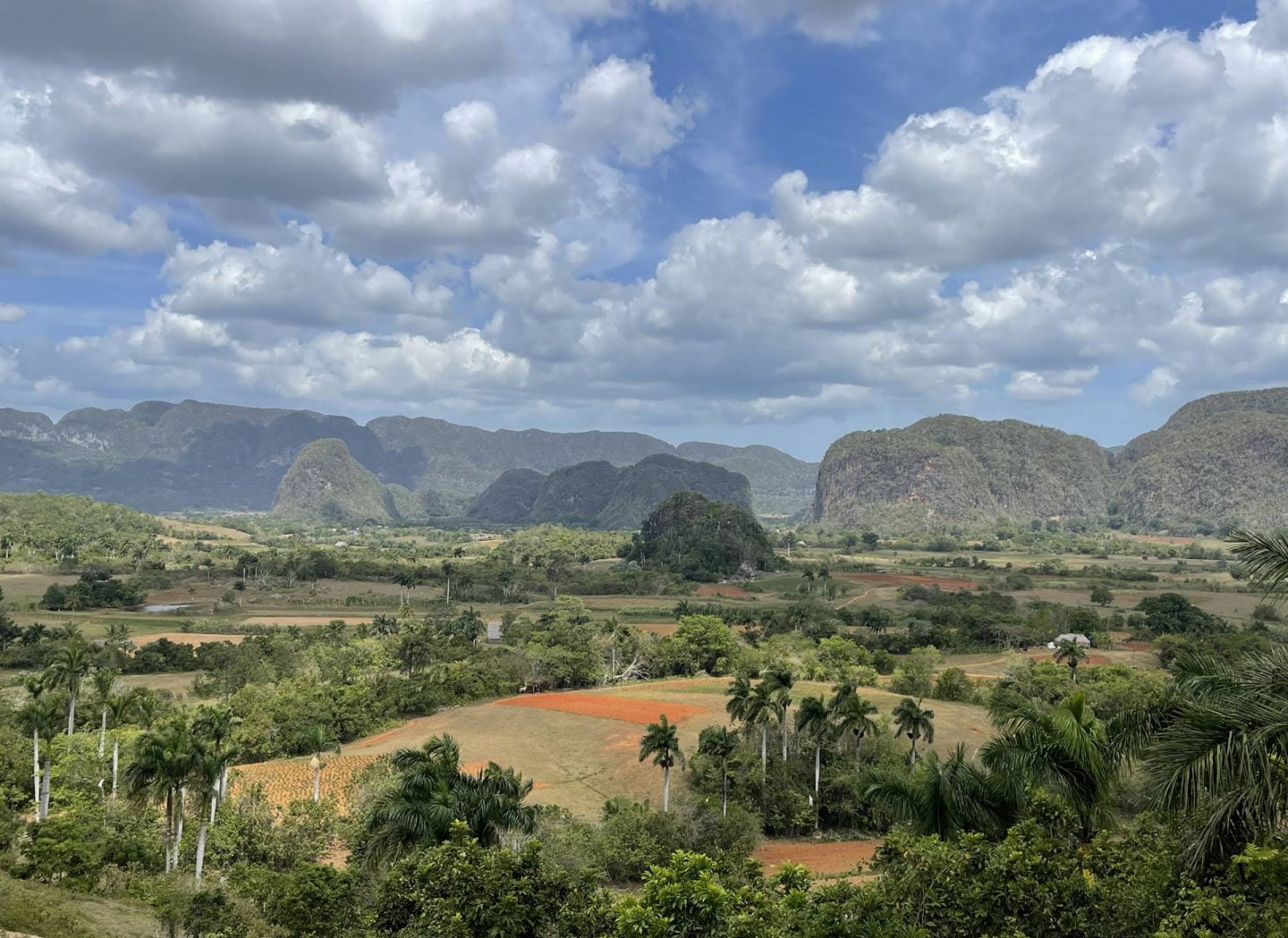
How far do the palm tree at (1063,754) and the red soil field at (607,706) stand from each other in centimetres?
3336

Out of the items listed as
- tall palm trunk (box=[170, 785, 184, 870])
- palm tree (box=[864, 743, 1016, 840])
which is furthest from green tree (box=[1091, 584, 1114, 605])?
tall palm trunk (box=[170, 785, 184, 870])

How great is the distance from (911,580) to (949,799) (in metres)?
113

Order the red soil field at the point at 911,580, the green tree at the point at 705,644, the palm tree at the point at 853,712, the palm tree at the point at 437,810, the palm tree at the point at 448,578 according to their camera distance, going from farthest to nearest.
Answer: the red soil field at the point at 911,580, the palm tree at the point at 448,578, the green tree at the point at 705,644, the palm tree at the point at 853,712, the palm tree at the point at 437,810

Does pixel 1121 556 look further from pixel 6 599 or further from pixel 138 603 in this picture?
pixel 6 599

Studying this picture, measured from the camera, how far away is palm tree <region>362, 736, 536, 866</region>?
17375 mm

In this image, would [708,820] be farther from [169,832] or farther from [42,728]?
[42,728]

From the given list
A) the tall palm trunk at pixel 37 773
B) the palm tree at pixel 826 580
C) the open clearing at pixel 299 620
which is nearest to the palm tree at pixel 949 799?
the tall palm trunk at pixel 37 773

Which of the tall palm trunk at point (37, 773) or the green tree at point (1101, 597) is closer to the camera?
the tall palm trunk at point (37, 773)

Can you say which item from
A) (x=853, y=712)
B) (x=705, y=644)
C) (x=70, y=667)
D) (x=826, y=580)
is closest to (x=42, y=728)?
(x=70, y=667)

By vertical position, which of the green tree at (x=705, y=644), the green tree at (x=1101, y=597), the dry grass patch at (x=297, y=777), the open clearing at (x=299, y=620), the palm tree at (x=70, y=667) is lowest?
the open clearing at (x=299, y=620)

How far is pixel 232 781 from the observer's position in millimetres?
36531

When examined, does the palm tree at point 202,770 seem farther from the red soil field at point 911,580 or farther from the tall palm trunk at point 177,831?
the red soil field at point 911,580

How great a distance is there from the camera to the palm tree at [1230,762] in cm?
862

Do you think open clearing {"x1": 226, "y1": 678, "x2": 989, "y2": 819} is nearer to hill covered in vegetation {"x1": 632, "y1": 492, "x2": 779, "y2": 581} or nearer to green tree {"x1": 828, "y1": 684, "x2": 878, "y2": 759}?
green tree {"x1": 828, "y1": 684, "x2": 878, "y2": 759}
